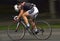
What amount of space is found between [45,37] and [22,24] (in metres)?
0.93

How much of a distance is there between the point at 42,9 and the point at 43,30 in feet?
30.3

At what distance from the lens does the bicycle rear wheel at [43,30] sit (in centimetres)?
971

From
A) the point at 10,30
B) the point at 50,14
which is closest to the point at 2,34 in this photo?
the point at 10,30

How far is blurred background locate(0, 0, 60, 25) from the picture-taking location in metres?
16.6

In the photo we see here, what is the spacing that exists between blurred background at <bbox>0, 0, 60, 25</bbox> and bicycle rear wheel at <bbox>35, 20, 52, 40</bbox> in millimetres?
6329

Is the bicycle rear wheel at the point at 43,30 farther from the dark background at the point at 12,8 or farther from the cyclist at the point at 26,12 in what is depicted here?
the dark background at the point at 12,8

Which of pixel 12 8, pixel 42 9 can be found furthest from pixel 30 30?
pixel 12 8

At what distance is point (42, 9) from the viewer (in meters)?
19.0

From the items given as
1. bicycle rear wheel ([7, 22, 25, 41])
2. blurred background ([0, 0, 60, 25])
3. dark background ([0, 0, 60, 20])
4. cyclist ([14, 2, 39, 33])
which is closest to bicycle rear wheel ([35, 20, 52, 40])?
cyclist ([14, 2, 39, 33])

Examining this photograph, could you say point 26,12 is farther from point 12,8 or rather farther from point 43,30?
point 12,8

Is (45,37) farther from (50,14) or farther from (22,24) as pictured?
(50,14)

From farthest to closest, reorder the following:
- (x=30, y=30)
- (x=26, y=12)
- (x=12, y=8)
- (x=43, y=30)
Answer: (x=12, y=8) → (x=43, y=30) → (x=30, y=30) → (x=26, y=12)

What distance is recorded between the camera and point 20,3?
968 centimetres

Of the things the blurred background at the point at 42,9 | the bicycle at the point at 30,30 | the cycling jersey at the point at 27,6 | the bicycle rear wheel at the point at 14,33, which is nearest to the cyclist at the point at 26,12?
the cycling jersey at the point at 27,6
